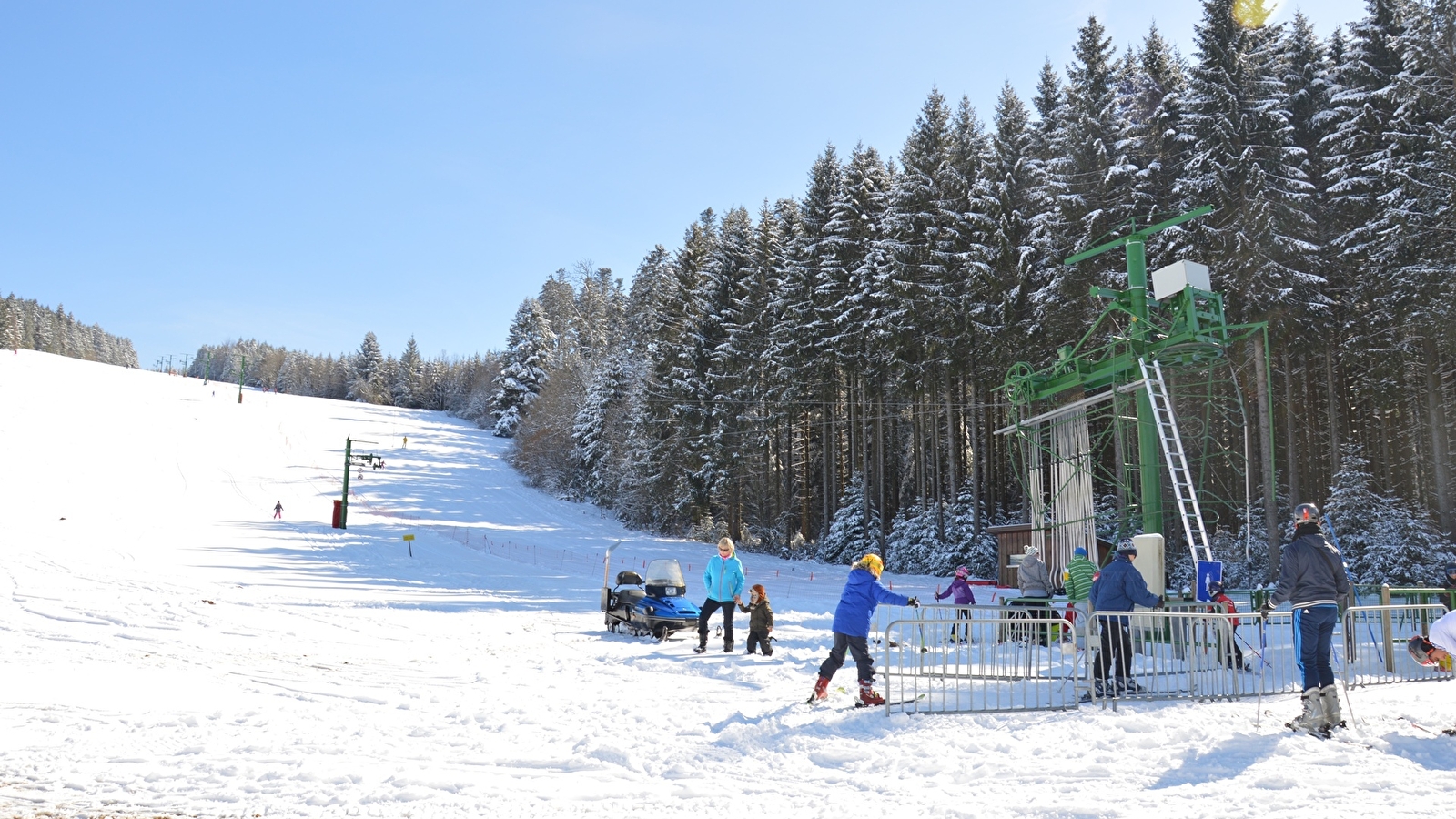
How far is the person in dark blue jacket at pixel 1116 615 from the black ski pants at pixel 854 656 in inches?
81.8

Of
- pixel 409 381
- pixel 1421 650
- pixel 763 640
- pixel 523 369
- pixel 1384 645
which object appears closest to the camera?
pixel 1421 650

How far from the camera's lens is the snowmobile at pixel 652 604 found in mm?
15164

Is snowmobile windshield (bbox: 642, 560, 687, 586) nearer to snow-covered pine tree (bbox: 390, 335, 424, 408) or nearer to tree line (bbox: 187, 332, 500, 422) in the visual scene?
tree line (bbox: 187, 332, 500, 422)

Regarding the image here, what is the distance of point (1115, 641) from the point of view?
348 inches

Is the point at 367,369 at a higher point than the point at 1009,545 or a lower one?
higher

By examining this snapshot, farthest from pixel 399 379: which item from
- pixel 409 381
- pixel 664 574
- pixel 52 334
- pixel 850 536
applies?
pixel 664 574

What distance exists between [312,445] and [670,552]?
39592 mm

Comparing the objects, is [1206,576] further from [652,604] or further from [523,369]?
[523,369]

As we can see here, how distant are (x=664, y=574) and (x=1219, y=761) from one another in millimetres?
10785

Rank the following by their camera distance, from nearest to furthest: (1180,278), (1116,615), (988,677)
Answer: (1116,615), (988,677), (1180,278)

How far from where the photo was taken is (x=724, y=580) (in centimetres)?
1323

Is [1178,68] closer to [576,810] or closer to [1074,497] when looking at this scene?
[1074,497]

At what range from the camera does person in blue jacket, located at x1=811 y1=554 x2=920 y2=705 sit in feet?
29.9

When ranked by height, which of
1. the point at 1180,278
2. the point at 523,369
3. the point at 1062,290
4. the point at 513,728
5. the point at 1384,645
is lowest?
the point at 513,728
